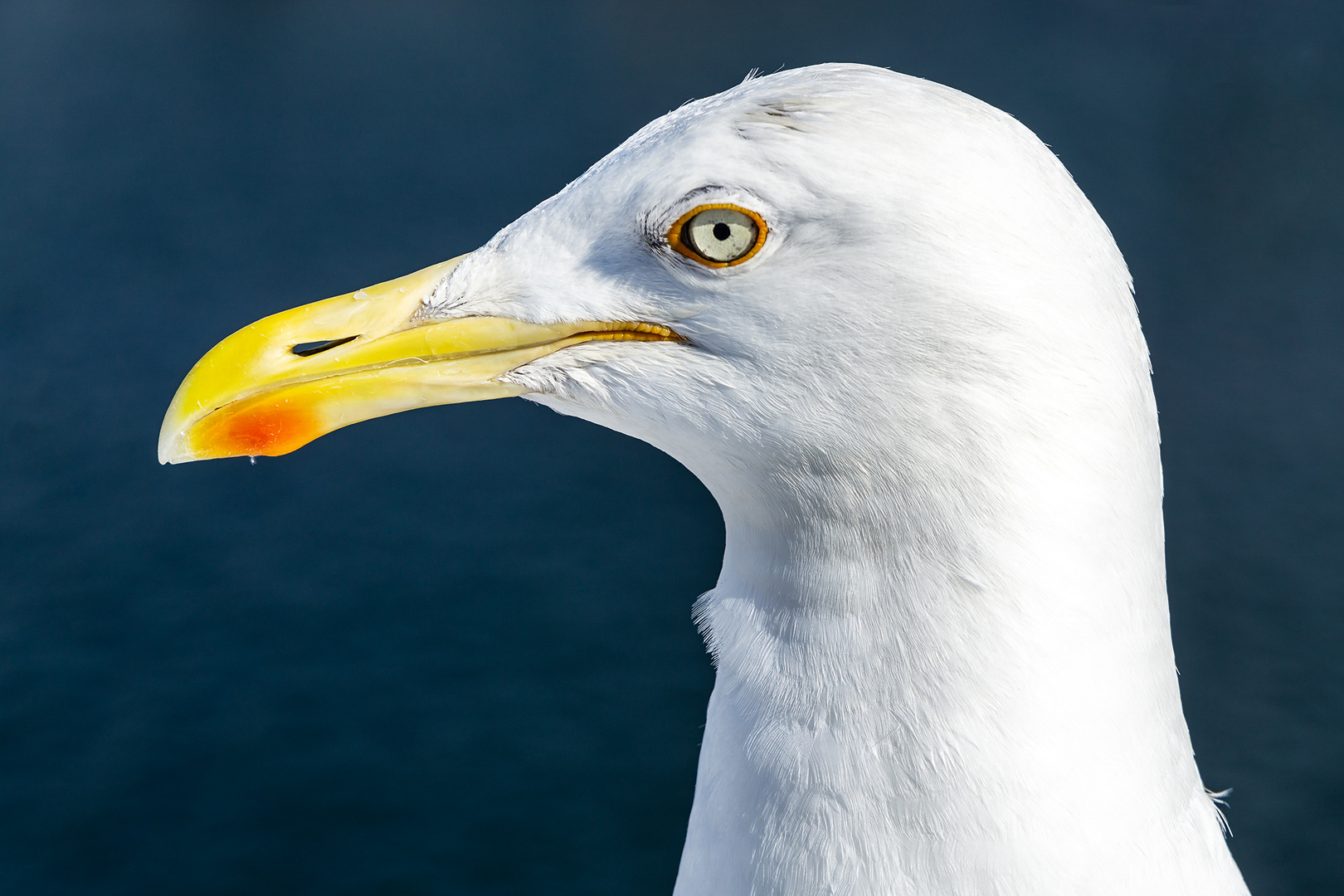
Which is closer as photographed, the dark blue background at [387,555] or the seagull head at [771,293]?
the seagull head at [771,293]

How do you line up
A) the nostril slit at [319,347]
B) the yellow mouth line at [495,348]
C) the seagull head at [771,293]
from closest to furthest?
the seagull head at [771,293] → the yellow mouth line at [495,348] → the nostril slit at [319,347]

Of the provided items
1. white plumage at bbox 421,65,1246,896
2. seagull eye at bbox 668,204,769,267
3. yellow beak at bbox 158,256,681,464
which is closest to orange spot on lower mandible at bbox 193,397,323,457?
yellow beak at bbox 158,256,681,464

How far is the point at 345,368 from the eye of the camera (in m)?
1.56

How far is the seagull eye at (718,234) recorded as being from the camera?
1.33m

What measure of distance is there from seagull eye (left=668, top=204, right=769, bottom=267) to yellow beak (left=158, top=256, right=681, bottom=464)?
0.14m

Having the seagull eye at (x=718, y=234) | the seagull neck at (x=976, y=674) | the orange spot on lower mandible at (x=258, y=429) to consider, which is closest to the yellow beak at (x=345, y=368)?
the orange spot on lower mandible at (x=258, y=429)

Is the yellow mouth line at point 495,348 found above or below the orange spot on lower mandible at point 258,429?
above

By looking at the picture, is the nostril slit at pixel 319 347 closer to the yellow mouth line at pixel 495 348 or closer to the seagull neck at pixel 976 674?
the yellow mouth line at pixel 495 348

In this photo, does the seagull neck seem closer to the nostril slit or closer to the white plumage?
the white plumage

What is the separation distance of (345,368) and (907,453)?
68cm

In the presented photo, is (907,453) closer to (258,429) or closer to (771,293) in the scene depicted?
(771,293)

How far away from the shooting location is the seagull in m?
1.29

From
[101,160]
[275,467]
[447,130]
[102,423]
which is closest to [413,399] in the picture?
[275,467]

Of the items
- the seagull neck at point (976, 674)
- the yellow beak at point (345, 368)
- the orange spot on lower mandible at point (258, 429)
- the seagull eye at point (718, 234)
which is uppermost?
the seagull eye at point (718, 234)
